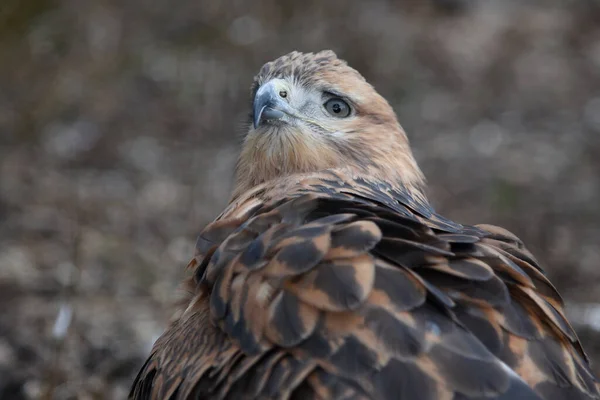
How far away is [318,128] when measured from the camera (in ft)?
14.9

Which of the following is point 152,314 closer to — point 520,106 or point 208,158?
point 208,158

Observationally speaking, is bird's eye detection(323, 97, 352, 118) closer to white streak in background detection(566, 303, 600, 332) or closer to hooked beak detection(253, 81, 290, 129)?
hooked beak detection(253, 81, 290, 129)

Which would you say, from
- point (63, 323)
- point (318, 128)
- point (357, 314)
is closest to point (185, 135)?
point (63, 323)

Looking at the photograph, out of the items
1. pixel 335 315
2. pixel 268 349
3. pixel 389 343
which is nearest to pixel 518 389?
pixel 389 343

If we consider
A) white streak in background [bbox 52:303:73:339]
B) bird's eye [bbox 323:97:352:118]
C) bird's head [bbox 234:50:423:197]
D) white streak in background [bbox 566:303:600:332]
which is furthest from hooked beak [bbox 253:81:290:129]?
white streak in background [bbox 566:303:600:332]

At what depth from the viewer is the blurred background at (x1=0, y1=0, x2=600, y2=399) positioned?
243 inches

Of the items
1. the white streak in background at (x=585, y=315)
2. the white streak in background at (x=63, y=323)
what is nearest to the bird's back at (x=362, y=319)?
the white streak in background at (x=63, y=323)

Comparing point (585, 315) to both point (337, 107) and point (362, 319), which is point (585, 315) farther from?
point (362, 319)

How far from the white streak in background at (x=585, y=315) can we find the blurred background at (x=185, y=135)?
0.04 feet

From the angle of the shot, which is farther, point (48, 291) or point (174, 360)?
point (48, 291)

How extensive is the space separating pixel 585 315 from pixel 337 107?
2.26m

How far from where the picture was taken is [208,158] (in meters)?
9.14

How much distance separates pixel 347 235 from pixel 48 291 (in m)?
3.79

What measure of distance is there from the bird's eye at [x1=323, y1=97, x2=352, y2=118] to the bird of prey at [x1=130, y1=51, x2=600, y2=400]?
816mm
